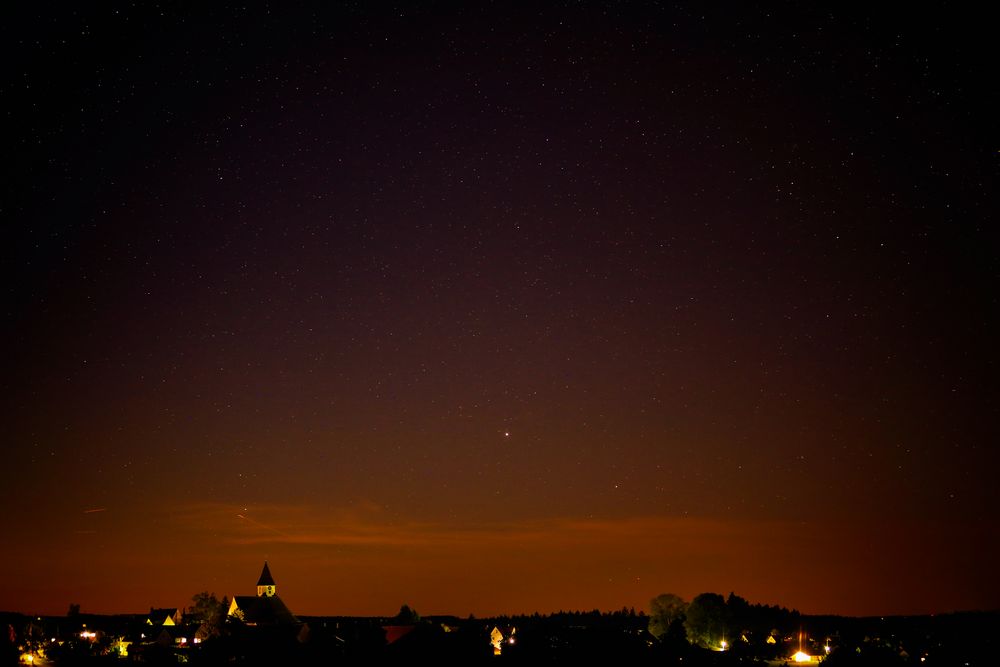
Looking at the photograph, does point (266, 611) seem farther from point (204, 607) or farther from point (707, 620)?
point (707, 620)

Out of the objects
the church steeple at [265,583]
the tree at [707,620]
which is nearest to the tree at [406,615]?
the church steeple at [265,583]

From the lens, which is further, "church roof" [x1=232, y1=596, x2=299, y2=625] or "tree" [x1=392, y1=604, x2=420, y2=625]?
"tree" [x1=392, y1=604, x2=420, y2=625]

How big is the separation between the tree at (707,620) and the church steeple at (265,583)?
60.1 meters

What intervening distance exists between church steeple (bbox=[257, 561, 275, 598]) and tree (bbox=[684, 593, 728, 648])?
2365 inches

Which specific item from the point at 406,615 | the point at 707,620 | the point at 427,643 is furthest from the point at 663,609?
the point at 427,643

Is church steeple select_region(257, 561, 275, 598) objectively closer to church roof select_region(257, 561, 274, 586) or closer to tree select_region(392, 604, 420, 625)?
church roof select_region(257, 561, 274, 586)

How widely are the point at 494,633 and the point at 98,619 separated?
80784 millimetres

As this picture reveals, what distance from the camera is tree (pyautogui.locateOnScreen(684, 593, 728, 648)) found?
111 metres

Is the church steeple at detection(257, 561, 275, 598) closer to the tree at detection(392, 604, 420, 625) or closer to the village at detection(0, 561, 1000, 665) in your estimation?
the village at detection(0, 561, 1000, 665)

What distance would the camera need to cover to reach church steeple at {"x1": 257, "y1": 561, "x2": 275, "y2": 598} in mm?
128250

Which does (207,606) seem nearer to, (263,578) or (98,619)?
(263,578)

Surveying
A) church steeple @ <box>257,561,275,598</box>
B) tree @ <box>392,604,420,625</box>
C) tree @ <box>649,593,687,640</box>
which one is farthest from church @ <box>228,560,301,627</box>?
tree @ <box>649,593,687,640</box>

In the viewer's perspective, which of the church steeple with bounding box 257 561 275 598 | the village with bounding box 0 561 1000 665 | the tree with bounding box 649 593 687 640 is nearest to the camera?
the village with bounding box 0 561 1000 665

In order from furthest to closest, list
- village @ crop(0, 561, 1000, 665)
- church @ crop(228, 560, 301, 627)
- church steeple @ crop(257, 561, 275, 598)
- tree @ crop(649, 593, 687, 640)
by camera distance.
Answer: church steeple @ crop(257, 561, 275, 598), tree @ crop(649, 593, 687, 640), church @ crop(228, 560, 301, 627), village @ crop(0, 561, 1000, 665)
